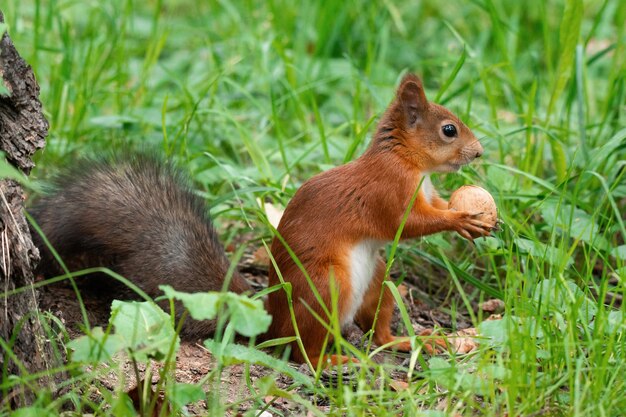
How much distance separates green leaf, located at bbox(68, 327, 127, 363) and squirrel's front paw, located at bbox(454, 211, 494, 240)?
96cm

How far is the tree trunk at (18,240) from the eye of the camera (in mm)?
1787

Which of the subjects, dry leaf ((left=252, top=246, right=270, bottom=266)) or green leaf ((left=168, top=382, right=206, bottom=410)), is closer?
green leaf ((left=168, top=382, right=206, bottom=410))

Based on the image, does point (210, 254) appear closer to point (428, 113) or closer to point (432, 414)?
point (428, 113)

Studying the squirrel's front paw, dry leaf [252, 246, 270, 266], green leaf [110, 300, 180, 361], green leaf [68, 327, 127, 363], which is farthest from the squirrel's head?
green leaf [68, 327, 127, 363]

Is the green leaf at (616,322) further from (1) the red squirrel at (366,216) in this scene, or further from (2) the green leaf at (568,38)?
(2) the green leaf at (568,38)

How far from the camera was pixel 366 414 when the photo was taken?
1.87 metres

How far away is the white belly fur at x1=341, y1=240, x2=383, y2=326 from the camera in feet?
7.62

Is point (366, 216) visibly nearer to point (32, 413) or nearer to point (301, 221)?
point (301, 221)

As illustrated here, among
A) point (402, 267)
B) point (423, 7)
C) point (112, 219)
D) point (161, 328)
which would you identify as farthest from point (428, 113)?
point (423, 7)

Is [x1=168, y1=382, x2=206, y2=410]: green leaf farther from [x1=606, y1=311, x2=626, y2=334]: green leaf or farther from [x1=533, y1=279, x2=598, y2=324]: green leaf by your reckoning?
[x1=606, y1=311, x2=626, y2=334]: green leaf

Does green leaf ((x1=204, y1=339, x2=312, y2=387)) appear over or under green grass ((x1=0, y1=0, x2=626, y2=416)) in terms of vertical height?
under

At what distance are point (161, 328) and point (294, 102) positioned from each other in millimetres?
1790

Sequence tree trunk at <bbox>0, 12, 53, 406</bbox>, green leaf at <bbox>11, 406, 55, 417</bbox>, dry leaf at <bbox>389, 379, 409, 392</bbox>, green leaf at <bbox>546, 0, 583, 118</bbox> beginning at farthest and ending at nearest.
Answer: green leaf at <bbox>546, 0, 583, 118</bbox>, dry leaf at <bbox>389, 379, 409, 392</bbox>, tree trunk at <bbox>0, 12, 53, 406</bbox>, green leaf at <bbox>11, 406, 55, 417</bbox>

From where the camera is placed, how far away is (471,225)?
2.32 metres
